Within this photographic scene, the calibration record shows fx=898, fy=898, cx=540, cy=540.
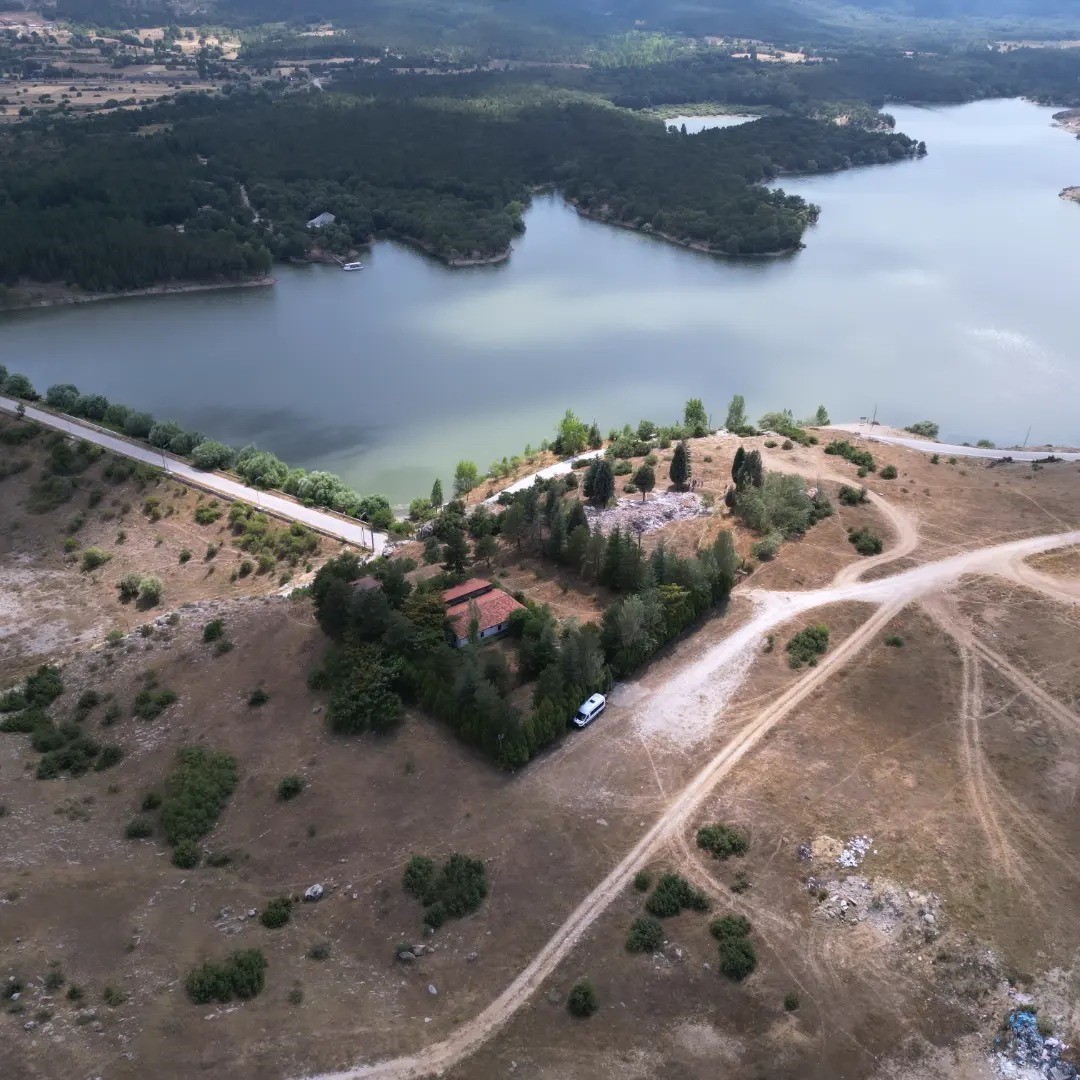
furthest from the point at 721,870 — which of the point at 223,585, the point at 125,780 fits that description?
the point at 223,585

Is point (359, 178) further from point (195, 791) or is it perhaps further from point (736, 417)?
point (195, 791)

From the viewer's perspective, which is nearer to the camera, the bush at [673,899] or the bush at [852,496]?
the bush at [673,899]

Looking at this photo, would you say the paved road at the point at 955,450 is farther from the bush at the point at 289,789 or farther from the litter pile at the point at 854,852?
the bush at the point at 289,789

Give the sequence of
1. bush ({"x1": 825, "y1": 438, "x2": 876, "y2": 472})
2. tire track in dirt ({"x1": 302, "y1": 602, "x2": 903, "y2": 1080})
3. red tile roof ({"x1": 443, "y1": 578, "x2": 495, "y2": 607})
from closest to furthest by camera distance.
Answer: tire track in dirt ({"x1": 302, "y1": 602, "x2": 903, "y2": 1080}), red tile roof ({"x1": 443, "y1": 578, "x2": 495, "y2": 607}), bush ({"x1": 825, "y1": 438, "x2": 876, "y2": 472})

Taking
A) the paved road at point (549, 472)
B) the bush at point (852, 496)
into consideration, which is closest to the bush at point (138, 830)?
the paved road at point (549, 472)

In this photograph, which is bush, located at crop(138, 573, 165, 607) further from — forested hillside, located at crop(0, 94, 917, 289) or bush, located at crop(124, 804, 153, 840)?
forested hillside, located at crop(0, 94, 917, 289)

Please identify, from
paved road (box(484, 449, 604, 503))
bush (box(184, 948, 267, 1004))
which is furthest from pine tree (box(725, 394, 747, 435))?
bush (box(184, 948, 267, 1004))

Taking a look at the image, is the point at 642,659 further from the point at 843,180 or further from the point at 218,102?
the point at 218,102
